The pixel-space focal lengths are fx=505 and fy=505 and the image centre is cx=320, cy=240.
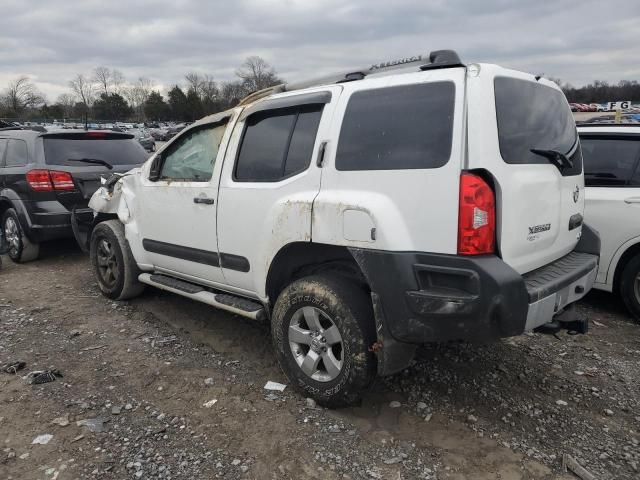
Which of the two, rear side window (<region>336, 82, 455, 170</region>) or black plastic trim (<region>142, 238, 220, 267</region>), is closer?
rear side window (<region>336, 82, 455, 170</region>)

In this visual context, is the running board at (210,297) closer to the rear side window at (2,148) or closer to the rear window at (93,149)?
the rear window at (93,149)

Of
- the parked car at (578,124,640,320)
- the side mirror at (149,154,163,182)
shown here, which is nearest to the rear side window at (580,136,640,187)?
the parked car at (578,124,640,320)

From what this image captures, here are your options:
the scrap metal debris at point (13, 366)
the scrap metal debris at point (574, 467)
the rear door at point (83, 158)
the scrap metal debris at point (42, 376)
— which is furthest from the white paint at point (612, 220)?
the rear door at point (83, 158)

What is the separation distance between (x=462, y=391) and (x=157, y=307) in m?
3.07

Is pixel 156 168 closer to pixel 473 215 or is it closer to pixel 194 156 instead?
pixel 194 156

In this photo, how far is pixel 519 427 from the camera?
295 centimetres

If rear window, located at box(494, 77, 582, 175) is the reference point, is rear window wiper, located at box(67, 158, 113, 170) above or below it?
below

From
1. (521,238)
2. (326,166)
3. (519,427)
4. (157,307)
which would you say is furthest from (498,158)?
(157,307)

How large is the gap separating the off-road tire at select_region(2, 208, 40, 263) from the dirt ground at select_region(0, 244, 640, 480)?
2.35 m

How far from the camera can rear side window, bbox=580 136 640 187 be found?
4.52 meters

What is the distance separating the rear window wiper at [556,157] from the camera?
9.45 feet

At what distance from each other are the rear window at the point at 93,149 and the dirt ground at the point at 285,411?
2572mm

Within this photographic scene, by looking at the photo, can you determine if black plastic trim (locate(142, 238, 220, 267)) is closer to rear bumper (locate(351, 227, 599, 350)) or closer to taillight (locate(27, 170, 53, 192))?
rear bumper (locate(351, 227, 599, 350))

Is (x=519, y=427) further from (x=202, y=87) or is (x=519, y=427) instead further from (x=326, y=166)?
(x=202, y=87)
